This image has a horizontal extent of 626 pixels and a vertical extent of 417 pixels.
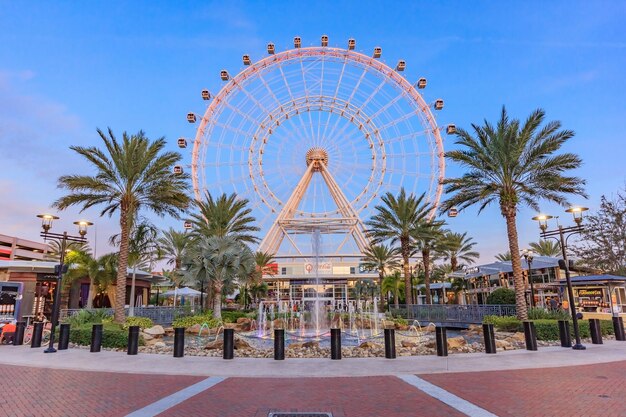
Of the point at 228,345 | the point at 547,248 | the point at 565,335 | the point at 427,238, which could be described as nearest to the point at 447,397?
the point at 228,345

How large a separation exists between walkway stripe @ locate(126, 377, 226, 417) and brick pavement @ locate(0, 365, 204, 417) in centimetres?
18

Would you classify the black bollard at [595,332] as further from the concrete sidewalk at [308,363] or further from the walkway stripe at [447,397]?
the walkway stripe at [447,397]

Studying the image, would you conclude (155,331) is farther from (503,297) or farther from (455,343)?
(503,297)

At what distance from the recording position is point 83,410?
252 inches

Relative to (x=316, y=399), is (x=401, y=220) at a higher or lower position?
higher

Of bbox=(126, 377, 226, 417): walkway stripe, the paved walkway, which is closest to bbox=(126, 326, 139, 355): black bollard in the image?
the paved walkway

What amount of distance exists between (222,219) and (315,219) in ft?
58.2

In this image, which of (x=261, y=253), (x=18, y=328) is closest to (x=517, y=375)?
(x=18, y=328)

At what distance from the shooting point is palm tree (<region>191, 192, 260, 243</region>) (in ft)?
104

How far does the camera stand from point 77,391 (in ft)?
25.3

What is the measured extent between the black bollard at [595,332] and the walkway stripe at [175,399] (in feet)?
42.1

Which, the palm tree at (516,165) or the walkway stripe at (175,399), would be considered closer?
the walkway stripe at (175,399)

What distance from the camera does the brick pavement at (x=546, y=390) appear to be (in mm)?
6219

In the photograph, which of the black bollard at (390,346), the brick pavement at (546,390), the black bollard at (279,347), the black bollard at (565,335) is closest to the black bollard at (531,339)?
the black bollard at (565,335)
